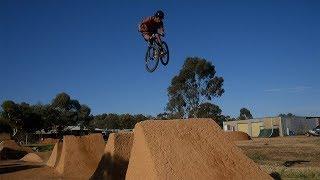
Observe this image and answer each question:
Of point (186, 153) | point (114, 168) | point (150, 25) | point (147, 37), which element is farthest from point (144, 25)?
point (114, 168)

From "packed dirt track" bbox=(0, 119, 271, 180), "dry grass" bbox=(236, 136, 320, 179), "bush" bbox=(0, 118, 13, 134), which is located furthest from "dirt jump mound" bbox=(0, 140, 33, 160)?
"packed dirt track" bbox=(0, 119, 271, 180)

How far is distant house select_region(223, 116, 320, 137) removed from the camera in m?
56.9

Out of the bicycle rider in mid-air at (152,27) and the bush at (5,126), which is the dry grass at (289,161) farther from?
the bush at (5,126)

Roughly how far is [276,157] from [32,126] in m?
47.5

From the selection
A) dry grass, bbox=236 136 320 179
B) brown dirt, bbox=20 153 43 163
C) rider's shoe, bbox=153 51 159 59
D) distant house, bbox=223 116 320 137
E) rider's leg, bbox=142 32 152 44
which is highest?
rider's leg, bbox=142 32 152 44

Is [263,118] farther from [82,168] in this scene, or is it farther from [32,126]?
[82,168]

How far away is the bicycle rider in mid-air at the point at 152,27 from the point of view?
11263 millimetres

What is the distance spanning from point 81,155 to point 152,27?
1072 centimetres

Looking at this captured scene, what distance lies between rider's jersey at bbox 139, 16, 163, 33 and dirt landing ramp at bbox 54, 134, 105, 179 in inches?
367

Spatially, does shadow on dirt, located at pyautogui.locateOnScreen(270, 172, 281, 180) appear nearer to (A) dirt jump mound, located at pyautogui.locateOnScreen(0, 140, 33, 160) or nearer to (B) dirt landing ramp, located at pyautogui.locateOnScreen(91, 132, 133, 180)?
(B) dirt landing ramp, located at pyautogui.locateOnScreen(91, 132, 133, 180)

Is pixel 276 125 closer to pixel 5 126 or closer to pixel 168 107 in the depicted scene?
pixel 168 107

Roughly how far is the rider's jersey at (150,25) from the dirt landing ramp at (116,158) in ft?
15.6

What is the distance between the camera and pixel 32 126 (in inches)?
2425

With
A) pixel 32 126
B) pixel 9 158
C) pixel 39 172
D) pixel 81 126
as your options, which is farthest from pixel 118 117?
pixel 39 172
